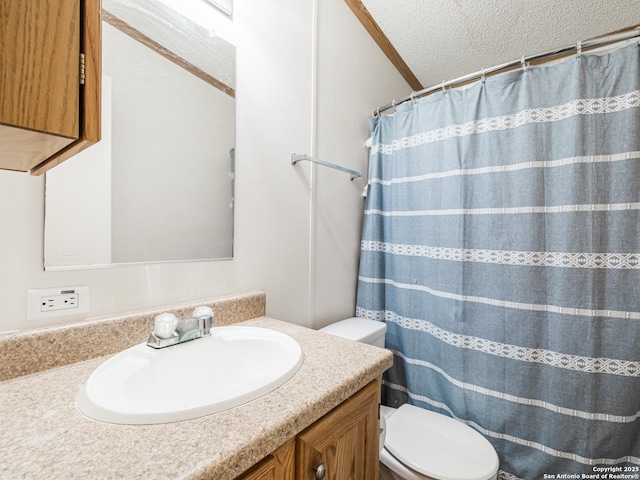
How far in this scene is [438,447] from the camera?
3.62ft

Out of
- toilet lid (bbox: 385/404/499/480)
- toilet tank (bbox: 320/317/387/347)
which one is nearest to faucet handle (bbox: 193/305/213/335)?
toilet tank (bbox: 320/317/387/347)

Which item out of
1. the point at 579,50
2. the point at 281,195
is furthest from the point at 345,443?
the point at 579,50

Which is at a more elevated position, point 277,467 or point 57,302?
point 57,302

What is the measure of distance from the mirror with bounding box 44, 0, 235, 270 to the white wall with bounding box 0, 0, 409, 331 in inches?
1.6

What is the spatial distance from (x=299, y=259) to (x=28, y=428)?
950 mm

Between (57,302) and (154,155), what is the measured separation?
1.52 feet

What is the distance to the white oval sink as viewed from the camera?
483mm

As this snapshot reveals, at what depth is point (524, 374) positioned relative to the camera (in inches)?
47.6

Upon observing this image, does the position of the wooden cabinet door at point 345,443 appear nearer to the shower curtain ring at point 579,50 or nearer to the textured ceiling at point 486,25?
the shower curtain ring at point 579,50

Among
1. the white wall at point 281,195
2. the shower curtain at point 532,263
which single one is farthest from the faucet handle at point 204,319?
the shower curtain at point 532,263

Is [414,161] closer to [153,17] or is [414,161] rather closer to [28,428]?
[153,17]

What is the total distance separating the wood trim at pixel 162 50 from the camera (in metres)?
0.81

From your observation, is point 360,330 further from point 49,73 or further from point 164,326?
point 49,73

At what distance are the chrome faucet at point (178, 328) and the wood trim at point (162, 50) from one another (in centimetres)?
76
